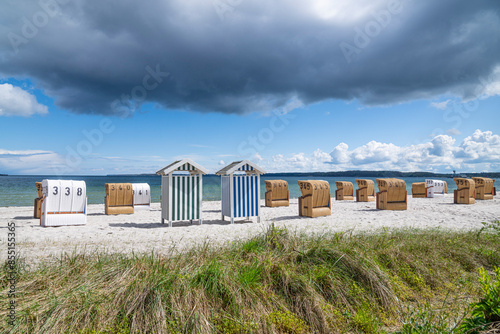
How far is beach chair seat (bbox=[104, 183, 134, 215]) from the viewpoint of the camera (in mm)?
14883

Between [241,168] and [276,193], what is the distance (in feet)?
22.0

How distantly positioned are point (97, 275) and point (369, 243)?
4475 mm

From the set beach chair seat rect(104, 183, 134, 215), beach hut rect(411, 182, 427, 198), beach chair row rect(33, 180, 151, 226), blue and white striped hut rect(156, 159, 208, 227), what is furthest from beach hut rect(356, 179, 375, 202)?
beach chair row rect(33, 180, 151, 226)

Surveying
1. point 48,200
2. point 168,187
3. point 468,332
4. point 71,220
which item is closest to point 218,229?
point 168,187

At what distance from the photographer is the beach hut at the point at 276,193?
18219 millimetres

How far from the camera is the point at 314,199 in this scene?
13305mm

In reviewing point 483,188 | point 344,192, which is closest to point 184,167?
point 344,192

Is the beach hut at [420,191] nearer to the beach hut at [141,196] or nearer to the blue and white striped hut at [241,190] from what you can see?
the blue and white striped hut at [241,190]

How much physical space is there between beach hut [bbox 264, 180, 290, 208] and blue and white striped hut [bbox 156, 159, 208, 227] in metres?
7.32

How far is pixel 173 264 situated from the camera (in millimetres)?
4199

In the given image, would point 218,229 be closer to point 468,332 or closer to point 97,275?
point 97,275

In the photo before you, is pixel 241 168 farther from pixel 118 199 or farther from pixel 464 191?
pixel 464 191

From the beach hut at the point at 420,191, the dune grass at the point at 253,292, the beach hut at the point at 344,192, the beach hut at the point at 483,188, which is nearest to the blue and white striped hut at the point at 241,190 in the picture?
the dune grass at the point at 253,292

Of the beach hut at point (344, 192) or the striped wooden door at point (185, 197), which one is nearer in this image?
the striped wooden door at point (185, 197)
